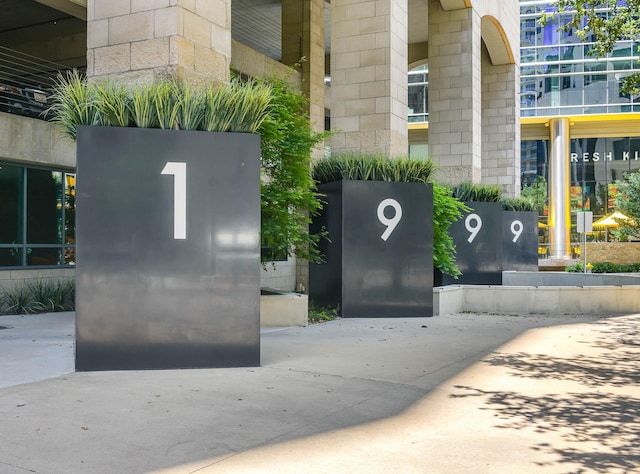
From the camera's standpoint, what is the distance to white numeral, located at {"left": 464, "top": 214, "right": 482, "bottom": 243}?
18.9 metres

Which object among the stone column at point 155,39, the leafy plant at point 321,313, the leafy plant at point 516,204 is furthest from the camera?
the leafy plant at point 516,204

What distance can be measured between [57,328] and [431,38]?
15.6 meters

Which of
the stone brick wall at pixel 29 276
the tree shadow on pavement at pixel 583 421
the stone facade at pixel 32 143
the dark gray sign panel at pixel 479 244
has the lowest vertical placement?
the tree shadow on pavement at pixel 583 421

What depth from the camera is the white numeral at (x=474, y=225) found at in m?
18.9

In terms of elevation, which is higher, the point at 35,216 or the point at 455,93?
the point at 455,93

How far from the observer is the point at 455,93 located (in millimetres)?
21875

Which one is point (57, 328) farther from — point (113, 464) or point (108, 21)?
point (113, 464)

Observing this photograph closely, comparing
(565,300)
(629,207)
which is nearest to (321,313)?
(565,300)

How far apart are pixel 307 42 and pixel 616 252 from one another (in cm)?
2369

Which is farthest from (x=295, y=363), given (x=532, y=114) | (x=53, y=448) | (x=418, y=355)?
(x=532, y=114)

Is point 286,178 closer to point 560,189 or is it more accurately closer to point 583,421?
point 583,421

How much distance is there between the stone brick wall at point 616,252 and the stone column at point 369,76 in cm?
2648

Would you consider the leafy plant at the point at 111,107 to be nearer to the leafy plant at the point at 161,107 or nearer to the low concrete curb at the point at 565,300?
the leafy plant at the point at 161,107

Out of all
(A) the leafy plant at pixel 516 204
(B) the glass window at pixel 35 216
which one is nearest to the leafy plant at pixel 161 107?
(B) the glass window at pixel 35 216
